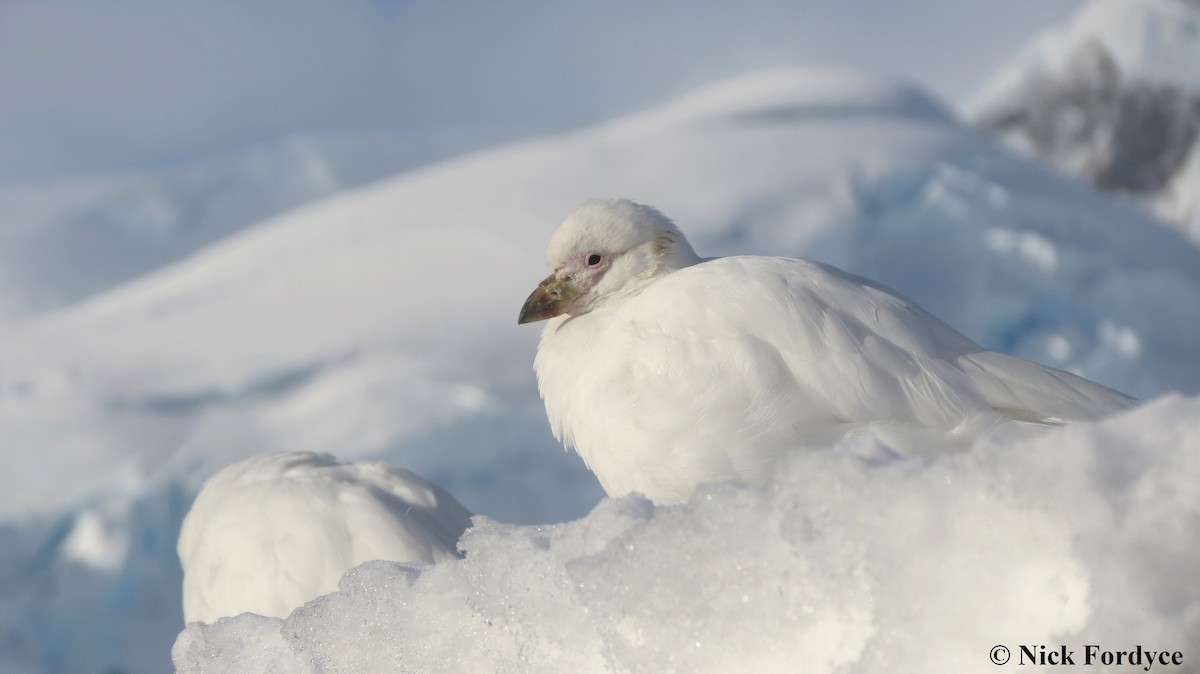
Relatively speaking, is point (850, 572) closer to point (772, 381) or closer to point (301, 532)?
point (772, 381)

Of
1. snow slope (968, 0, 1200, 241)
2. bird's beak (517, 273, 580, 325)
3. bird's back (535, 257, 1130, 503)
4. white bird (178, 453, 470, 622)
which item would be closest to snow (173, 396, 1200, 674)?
bird's back (535, 257, 1130, 503)

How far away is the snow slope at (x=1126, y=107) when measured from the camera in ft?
48.7

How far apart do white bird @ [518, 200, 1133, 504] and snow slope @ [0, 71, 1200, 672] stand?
3440mm

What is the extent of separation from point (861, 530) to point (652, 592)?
285mm

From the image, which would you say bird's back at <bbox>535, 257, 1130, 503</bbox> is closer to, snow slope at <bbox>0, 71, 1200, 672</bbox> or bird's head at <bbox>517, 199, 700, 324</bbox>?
bird's head at <bbox>517, 199, 700, 324</bbox>

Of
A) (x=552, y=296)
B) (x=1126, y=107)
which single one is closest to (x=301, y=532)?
(x=552, y=296)

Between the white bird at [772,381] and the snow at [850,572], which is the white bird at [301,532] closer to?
the white bird at [772,381]

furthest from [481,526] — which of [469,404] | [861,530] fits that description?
[469,404]

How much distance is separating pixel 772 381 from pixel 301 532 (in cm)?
125

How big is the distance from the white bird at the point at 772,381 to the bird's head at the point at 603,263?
0.29 meters

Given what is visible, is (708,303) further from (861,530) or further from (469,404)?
(469,404)

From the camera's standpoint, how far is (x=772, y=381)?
2.12 m

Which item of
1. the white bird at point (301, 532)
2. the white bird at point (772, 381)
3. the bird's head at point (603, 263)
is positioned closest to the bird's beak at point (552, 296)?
the bird's head at point (603, 263)

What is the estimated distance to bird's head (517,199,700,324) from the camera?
8.86 feet
